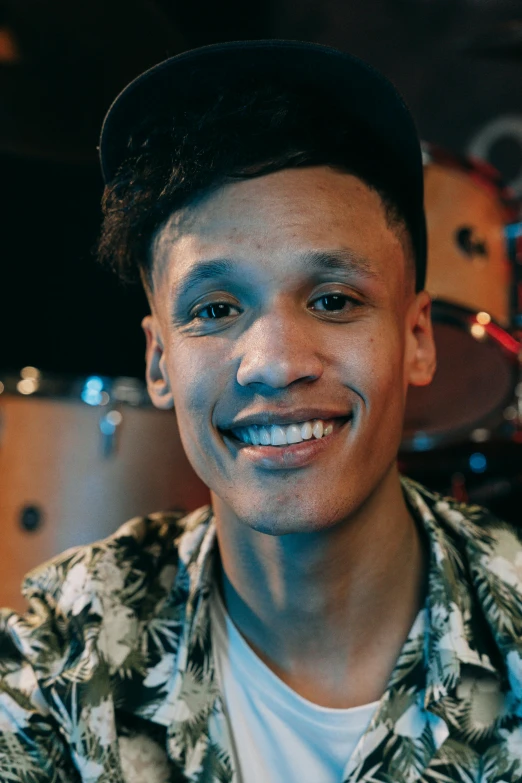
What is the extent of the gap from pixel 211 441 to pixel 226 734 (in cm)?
58

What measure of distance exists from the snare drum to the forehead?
977 millimetres

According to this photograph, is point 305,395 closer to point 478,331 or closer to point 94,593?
point 94,593

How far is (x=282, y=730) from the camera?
5.52 ft

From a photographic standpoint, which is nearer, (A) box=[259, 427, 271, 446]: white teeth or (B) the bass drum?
(A) box=[259, 427, 271, 446]: white teeth

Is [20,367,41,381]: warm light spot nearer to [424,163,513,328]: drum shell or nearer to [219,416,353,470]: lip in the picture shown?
[424,163,513,328]: drum shell

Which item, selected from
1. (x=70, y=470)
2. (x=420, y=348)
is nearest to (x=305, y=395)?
(x=420, y=348)

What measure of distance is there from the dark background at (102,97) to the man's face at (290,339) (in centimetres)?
201

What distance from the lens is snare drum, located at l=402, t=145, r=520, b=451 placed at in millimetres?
2693

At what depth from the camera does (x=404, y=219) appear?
182cm

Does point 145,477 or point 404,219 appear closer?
point 404,219

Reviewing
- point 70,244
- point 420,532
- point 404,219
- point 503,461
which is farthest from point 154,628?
point 70,244

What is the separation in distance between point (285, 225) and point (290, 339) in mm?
232

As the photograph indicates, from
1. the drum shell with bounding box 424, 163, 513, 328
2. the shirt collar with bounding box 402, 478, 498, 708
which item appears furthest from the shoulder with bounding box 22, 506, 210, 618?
the drum shell with bounding box 424, 163, 513, 328

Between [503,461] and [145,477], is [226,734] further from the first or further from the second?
[503,461]
